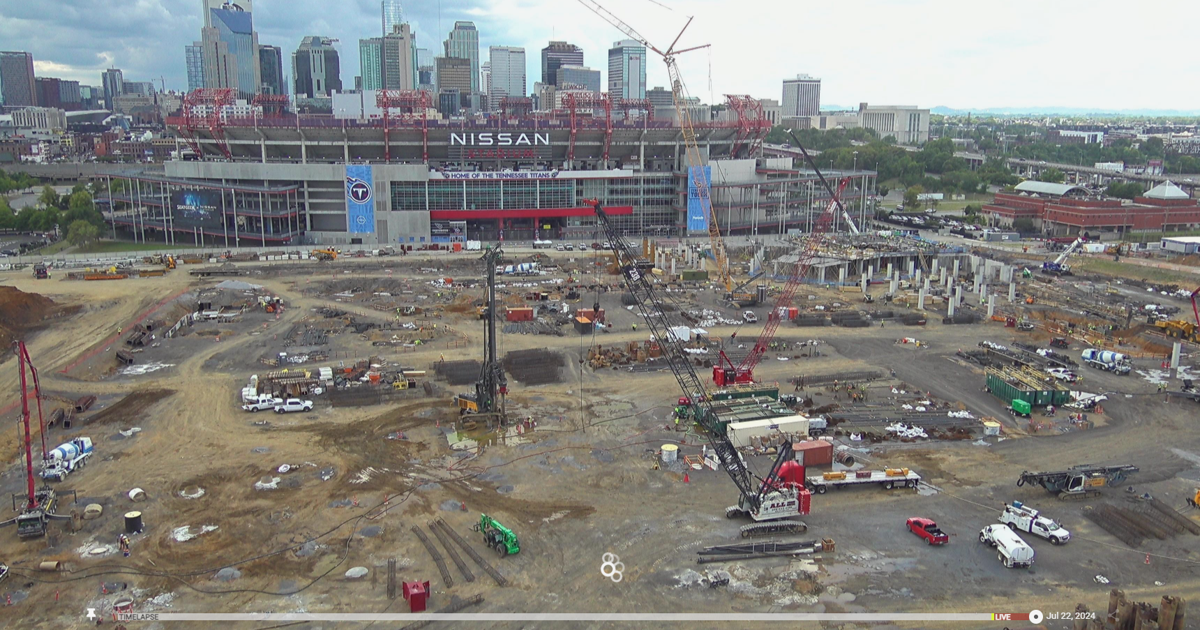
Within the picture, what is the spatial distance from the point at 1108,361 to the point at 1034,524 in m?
23.8

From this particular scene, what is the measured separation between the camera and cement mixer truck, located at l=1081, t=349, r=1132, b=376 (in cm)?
4497

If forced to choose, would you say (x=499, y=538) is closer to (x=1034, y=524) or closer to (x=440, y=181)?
(x=1034, y=524)

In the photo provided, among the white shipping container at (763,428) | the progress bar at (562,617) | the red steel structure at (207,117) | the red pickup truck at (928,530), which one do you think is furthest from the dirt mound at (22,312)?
the red pickup truck at (928,530)

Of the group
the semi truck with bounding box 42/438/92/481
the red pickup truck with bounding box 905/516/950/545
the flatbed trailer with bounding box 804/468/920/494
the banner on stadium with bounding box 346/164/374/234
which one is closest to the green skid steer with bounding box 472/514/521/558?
the flatbed trailer with bounding box 804/468/920/494

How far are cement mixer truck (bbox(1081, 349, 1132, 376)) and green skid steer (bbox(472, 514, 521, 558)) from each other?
35857 millimetres

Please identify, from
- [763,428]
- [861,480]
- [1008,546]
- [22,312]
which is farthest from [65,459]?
[1008,546]

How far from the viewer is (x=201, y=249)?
80.8 metres

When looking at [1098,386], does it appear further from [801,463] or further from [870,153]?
[870,153]

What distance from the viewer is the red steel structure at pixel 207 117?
88750 mm

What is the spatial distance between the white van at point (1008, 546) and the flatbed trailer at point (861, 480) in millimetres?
4296

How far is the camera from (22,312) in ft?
171

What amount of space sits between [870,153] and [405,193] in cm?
10312

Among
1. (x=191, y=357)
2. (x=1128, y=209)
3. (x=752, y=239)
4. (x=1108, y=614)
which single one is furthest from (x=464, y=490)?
(x=1128, y=209)

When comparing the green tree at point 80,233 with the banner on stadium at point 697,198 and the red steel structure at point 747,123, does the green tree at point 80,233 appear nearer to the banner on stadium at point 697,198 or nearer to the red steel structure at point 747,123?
the banner on stadium at point 697,198
